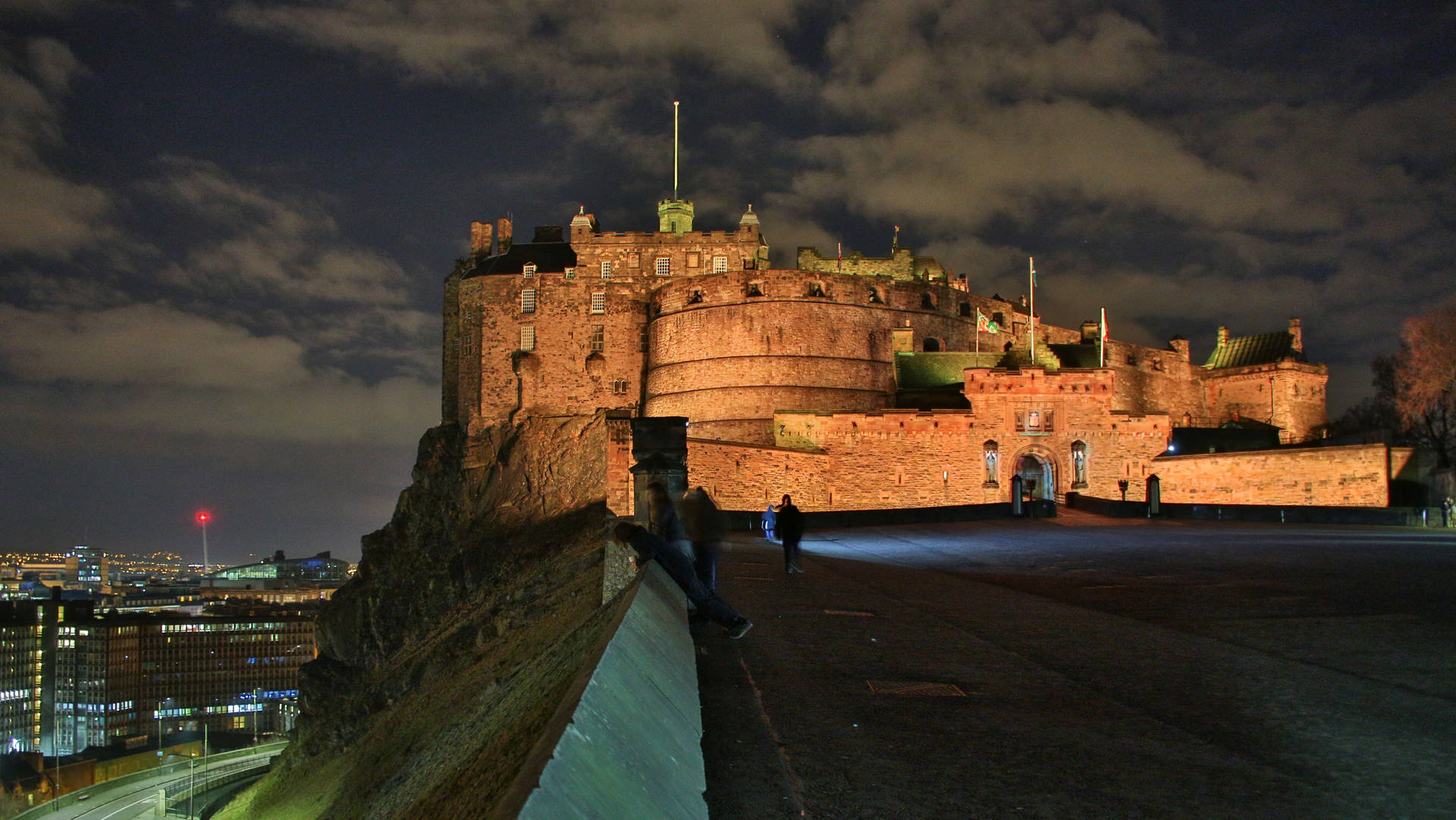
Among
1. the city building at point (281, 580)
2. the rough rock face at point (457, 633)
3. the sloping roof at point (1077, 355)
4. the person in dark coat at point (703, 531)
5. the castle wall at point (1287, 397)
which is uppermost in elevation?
the sloping roof at point (1077, 355)

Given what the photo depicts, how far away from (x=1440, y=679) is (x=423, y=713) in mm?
8264

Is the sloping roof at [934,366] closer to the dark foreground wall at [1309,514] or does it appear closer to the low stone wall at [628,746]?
the dark foreground wall at [1309,514]

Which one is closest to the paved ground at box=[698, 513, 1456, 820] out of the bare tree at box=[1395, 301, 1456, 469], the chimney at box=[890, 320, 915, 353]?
the bare tree at box=[1395, 301, 1456, 469]

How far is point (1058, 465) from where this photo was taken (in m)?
25.2

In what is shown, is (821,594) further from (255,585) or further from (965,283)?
(255,585)

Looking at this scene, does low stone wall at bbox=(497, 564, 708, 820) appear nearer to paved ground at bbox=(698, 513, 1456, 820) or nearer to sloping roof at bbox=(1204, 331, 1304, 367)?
paved ground at bbox=(698, 513, 1456, 820)

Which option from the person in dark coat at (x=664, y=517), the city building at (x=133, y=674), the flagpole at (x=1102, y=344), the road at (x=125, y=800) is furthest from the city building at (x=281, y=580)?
the person in dark coat at (x=664, y=517)

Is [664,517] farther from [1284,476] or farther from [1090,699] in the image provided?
[1284,476]

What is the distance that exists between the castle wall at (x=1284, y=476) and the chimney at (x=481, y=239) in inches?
1085

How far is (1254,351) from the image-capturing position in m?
43.0

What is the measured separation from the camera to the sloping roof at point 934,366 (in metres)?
33.6

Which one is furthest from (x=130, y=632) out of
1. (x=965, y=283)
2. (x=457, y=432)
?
(x=965, y=283)

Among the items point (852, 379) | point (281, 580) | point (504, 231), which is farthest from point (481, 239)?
point (281, 580)

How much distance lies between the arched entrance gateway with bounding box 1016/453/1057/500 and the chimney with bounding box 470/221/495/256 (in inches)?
989
